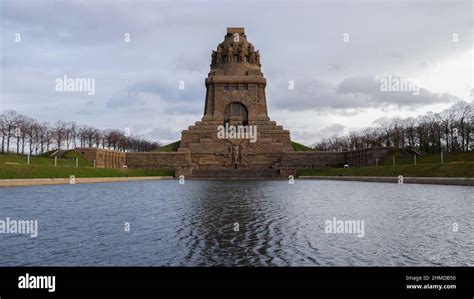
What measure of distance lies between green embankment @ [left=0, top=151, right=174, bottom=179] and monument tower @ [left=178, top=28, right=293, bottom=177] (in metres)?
10.4

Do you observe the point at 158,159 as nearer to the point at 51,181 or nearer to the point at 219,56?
the point at 219,56

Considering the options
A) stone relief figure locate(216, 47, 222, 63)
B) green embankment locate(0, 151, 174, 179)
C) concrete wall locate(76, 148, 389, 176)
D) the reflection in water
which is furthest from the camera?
stone relief figure locate(216, 47, 222, 63)

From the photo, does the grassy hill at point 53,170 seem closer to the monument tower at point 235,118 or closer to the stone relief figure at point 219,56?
the monument tower at point 235,118

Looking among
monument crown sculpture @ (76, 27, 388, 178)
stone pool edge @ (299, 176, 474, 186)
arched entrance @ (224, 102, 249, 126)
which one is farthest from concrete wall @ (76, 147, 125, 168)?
stone pool edge @ (299, 176, 474, 186)

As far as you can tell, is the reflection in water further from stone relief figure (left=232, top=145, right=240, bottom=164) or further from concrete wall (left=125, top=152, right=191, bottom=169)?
concrete wall (left=125, top=152, right=191, bottom=169)

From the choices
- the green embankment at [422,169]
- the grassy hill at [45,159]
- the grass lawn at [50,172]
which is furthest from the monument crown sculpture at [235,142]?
the grass lawn at [50,172]

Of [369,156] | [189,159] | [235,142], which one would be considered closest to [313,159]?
[369,156]

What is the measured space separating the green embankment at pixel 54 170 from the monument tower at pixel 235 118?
10380 mm

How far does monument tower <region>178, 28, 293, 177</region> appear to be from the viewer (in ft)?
243

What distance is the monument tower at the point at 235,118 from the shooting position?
7394 cm

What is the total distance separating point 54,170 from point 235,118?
145 ft

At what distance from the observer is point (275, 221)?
1406 centimetres
